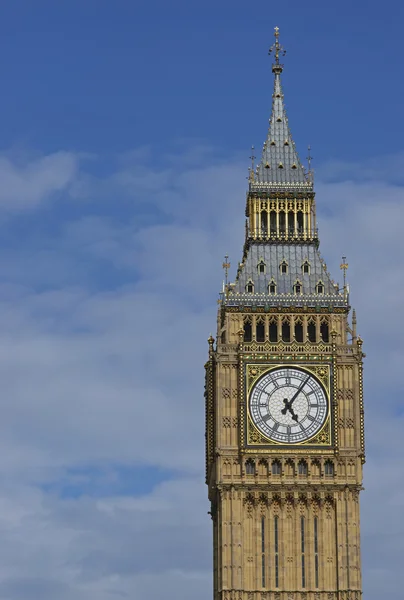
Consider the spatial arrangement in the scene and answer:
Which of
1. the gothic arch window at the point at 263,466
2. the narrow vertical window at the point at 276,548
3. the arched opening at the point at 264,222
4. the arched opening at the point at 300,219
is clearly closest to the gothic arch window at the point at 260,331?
the arched opening at the point at 264,222

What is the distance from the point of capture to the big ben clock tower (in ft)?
305

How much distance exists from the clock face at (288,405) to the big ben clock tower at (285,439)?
0.16 feet

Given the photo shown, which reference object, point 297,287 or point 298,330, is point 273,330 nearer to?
point 298,330

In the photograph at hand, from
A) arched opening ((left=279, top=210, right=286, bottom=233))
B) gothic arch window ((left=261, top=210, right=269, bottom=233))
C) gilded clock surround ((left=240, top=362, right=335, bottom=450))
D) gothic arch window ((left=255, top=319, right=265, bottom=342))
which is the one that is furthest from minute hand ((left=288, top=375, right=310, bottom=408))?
gothic arch window ((left=261, top=210, right=269, bottom=233))

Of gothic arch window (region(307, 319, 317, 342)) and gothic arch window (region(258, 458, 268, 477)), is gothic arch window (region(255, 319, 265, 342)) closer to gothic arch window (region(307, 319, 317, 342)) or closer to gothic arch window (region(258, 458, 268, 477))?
gothic arch window (region(307, 319, 317, 342))

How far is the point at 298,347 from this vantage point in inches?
3755

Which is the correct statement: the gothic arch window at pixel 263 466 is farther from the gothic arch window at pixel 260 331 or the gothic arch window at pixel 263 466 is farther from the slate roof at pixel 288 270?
the slate roof at pixel 288 270

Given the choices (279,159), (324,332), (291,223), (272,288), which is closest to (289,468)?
(324,332)

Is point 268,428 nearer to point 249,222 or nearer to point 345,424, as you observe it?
point 345,424

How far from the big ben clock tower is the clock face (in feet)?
0.16

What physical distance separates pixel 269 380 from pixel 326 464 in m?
4.86

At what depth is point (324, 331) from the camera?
317 feet

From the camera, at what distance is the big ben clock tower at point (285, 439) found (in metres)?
92.9

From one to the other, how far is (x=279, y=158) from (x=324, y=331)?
1002cm
